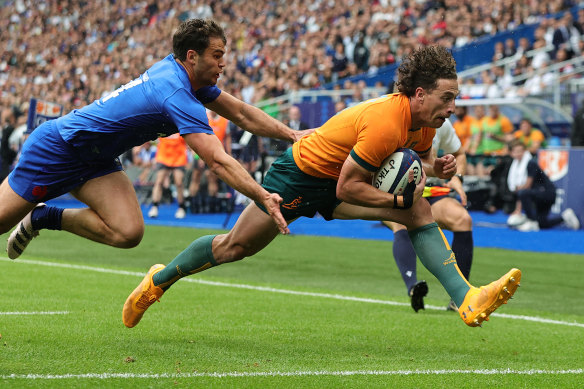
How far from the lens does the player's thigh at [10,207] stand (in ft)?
21.1

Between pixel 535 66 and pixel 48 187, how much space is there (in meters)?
17.5

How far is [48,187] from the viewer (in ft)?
21.5

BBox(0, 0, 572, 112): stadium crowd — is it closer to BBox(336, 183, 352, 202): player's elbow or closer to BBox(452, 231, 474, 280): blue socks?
BBox(452, 231, 474, 280): blue socks

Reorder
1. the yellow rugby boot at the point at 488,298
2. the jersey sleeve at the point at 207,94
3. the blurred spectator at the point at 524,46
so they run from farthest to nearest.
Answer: the blurred spectator at the point at 524,46, the jersey sleeve at the point at 207,94, the yellow rugby boot at the point at 488,298

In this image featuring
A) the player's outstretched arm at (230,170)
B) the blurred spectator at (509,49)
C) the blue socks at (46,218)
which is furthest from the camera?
the blurred spectator at (509,49)

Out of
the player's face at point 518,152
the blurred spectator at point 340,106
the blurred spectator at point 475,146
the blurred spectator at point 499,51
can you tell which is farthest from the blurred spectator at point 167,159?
the blurred spectator at point 499,51

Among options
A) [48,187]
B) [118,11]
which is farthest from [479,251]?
[118,11]

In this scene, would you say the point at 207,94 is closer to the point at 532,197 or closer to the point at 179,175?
the point at 532,197

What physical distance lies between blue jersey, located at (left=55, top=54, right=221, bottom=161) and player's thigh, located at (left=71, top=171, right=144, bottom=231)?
265 mm

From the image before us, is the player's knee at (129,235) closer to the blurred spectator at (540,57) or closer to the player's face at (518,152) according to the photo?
the player's face at (518,152)

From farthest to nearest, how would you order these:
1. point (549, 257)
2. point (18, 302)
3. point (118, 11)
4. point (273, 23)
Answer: point (118, 11), point (273, 23), point (549, 257), point (18, 302)

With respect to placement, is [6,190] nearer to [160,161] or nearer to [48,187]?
[48,187]

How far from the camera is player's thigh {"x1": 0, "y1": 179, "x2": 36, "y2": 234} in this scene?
21.1 ft

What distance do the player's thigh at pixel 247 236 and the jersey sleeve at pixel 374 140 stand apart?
2.85 feet
